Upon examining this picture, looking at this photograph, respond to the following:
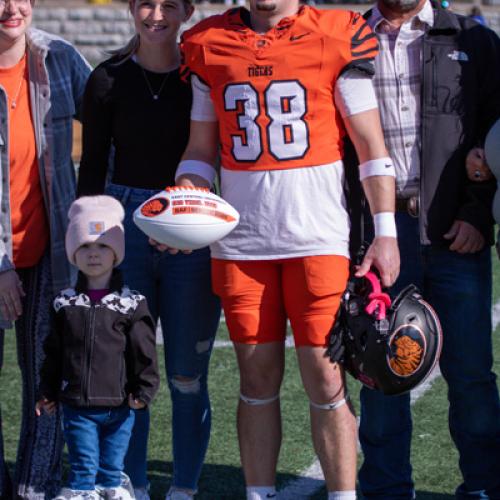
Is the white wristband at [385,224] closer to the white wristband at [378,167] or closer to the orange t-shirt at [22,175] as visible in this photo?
the white wristband at [378,167]

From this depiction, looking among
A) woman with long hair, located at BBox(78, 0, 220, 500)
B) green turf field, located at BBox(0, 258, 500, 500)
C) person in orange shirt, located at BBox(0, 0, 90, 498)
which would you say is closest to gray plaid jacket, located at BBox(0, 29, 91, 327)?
person in orange shirt, located at BBox(0, 0, 90, 498)

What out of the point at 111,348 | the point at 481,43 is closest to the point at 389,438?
the point at 111,348

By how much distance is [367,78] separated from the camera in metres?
3.87

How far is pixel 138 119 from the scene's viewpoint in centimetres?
425

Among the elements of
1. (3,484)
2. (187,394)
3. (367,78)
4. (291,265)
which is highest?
(367,78)

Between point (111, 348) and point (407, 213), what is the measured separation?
114 centimetres

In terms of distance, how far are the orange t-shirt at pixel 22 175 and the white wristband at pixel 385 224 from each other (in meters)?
1.31

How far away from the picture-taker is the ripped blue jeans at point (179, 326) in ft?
14.1

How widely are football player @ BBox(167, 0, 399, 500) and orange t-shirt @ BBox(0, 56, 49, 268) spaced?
2.36ft

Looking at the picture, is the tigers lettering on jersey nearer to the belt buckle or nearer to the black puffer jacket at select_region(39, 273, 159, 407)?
the belt buckle

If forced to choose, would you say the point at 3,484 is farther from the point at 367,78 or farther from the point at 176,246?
the point at 367,78

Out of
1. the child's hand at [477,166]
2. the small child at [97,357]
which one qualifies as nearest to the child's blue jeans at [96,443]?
the small child at [97,357]

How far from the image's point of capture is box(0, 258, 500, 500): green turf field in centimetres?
483

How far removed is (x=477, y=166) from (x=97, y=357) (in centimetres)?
145
